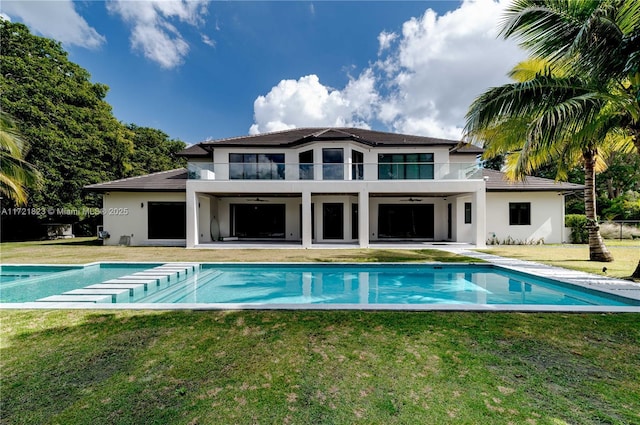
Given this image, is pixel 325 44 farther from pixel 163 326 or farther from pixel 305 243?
pixel 163 326

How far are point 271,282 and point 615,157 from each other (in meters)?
35.3

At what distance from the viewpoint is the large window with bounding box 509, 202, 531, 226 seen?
59.9 ft

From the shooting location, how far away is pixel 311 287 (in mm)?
8750

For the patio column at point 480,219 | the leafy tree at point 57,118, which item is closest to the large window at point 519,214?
the patio column at point 480,219

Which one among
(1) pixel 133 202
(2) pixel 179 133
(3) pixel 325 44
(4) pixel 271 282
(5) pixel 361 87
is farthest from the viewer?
(2) pixel 179 133

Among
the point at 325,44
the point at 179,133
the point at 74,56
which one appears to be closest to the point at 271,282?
the point at 325,44

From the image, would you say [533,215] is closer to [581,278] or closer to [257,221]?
[581,278]

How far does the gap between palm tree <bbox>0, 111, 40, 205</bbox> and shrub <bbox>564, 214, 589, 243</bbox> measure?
2948cm

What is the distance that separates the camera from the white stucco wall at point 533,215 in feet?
59.6

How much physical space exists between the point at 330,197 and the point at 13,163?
15.1 m

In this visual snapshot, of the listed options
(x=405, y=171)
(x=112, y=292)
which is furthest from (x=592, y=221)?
(x=112, y=292)

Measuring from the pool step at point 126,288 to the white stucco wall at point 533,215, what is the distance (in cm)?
1870

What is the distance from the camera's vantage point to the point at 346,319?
15.9ft

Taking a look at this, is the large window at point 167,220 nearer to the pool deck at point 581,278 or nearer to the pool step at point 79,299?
the pool step at point 79,299
